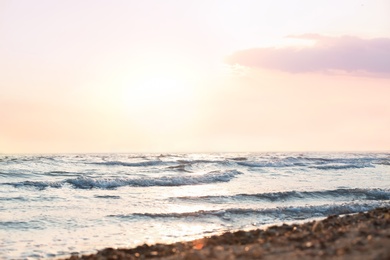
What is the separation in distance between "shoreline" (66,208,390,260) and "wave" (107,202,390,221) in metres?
5.85

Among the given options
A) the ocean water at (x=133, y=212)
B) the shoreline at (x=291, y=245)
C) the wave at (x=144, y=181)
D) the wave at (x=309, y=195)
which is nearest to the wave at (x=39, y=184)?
the ocean water at (x=133, y=212)

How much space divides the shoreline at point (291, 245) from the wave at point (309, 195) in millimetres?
11222

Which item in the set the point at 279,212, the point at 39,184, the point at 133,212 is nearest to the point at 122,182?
the point at 39,184

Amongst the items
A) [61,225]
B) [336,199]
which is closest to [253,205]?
[336,199]

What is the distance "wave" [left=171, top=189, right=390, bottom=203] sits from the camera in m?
24.2

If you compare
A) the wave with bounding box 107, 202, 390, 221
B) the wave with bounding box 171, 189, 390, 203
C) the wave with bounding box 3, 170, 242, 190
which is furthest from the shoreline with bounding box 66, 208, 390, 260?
the wave with bounding box 3, 170, 242, 190

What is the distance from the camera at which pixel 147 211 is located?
19.8 metres

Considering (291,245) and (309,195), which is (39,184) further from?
(291,245)

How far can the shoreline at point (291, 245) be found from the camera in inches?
329

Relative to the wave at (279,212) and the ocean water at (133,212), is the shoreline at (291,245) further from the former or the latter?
the wave at (279,212)

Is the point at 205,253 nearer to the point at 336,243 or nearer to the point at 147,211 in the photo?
the point at 336,243

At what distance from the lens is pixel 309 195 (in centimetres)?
2534

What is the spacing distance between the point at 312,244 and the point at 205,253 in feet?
6.95

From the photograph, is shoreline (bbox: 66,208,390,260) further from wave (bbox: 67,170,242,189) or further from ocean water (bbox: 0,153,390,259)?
wave (bbox: 67,170,242,189)
